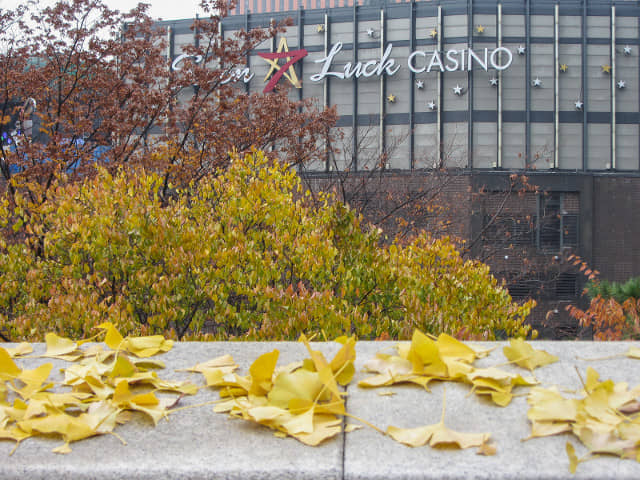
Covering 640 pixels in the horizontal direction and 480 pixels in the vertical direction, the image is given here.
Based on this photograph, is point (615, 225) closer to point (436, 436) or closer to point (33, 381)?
point (436, 436)

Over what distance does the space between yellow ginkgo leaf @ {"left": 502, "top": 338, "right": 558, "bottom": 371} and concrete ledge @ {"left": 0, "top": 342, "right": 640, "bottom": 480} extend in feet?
0.75

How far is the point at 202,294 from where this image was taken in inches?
192

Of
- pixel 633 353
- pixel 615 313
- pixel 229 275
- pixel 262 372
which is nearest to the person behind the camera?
pixel 262 372

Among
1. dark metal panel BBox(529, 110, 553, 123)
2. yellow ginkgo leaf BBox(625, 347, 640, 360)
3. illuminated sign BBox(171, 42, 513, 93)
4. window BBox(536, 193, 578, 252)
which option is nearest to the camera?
yellow ginkgo leaf BBox(625, 347, 640, 360)

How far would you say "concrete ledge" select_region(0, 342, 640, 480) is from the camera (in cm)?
165

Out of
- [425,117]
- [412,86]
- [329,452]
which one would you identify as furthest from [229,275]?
[412,86]

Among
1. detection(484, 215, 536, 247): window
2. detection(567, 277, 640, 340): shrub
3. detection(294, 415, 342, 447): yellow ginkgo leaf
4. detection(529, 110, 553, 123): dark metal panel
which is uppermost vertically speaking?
detection(529, 110, 553, 123): dark metal panel

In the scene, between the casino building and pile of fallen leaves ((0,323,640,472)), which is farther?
the casino building

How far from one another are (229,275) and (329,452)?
11.0ft

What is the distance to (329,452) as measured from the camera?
177 centimetres

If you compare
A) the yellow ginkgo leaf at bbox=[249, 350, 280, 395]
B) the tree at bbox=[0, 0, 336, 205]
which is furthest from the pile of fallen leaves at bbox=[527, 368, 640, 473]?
the tree at bbox=[0, 0, 336, 205]

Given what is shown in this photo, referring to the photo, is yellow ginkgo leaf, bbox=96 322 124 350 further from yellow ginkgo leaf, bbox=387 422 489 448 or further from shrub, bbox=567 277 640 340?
shrub, bbox=567 277 640 340

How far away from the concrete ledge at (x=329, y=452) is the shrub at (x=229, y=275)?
2.47 meters

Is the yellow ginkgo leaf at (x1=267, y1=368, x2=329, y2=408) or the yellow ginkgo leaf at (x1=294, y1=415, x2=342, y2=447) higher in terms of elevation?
the yellow ginkgo leaf at (x1=267, y1=368, x2=329, y2=408)
